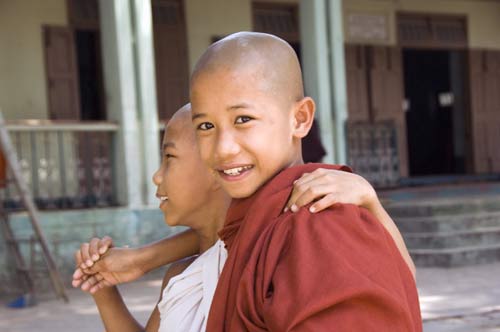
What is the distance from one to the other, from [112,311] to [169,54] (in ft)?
25.5

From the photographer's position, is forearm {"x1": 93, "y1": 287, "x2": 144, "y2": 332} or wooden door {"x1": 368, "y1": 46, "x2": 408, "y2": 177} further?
wooden door {"x1": 368, "y1": 46, "x2": 408, "y2": 177}

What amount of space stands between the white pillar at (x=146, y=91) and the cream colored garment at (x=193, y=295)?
600 cm

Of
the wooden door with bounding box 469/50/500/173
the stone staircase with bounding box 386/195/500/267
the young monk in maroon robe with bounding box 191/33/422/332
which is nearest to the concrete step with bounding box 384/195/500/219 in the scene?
the stone staircase with bounding box 386/195/500/267

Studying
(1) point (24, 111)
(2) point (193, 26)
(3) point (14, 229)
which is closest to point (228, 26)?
(2) point (193, 26)

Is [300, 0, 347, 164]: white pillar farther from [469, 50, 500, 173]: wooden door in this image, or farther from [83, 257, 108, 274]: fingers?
[83, 257, 108, 274]: fingers

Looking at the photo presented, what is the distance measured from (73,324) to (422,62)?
13.5 metres

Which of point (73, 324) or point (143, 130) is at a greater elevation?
point (143, 130)

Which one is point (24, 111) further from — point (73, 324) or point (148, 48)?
point (73, 324)

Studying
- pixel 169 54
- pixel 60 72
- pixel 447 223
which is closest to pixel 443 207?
pixel 447 223

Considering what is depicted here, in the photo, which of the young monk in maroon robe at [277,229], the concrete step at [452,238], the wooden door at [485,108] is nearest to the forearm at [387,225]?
the young monk in maroon robe at [277,229]

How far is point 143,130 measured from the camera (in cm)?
725

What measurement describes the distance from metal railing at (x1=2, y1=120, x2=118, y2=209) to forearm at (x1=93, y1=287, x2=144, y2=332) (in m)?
5.68

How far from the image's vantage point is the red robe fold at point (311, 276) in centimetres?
86

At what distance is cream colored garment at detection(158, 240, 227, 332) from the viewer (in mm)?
1161
